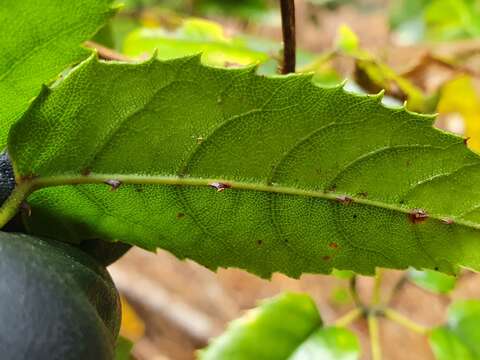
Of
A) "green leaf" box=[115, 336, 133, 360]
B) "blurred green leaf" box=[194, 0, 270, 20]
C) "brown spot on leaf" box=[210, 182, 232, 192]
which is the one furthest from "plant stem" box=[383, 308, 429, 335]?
"blurred green leaf" box=[194, 0, 270, 20]

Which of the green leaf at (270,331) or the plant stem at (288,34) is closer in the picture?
the plant stem at (288,34)

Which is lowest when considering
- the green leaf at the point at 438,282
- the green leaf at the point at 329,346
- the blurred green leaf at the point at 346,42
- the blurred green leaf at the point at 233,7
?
the green leaf at the point at 329,346

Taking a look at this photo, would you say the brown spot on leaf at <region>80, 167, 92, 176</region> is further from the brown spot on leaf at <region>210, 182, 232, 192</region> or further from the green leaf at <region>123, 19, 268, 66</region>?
the green leaf at <region>123, 19, 268, 66</region>

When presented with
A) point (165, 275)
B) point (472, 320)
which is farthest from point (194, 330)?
point (472, 320)

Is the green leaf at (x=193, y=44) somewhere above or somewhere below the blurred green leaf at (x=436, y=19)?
below

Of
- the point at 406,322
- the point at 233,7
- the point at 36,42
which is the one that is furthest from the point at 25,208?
the point at 233,7

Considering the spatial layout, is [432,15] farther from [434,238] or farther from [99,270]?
[99,270]

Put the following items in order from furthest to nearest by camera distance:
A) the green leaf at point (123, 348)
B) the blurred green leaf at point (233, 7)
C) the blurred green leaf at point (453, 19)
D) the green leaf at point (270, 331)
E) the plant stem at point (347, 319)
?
the blurred green leaf at point (233, 7)
the blurred green leaf at point (453, 19)
the plant stem at point (347, 319)
the green leaf at point (270, 331)
the green leaf at point (123, 348)

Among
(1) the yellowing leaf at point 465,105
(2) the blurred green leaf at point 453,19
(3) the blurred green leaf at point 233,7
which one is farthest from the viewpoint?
(3) the blurred green leaf at point 233,7

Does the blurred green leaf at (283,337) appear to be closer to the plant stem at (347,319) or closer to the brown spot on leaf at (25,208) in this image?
the plant stem at (347,319)

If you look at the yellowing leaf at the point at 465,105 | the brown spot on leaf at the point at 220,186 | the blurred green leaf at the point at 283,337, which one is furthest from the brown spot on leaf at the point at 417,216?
the yellowing leaf at the point at 465,105
